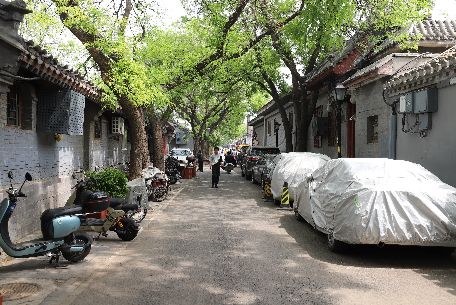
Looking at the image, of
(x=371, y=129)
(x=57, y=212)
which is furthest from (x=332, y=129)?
(x=57, y=212)

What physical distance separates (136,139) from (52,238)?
8.22 m

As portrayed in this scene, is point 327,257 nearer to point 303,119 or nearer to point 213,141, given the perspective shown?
point 303,119

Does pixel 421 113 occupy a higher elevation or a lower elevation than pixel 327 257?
higher

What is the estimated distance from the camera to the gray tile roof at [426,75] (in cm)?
1105

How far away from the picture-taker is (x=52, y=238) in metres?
7.10

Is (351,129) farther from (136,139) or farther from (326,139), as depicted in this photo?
(136,139)

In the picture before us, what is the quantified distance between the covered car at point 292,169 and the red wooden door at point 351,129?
498 cm

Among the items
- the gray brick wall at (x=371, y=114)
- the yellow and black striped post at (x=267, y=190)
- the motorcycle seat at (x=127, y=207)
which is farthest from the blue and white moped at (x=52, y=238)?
the gray brick wall at (x=371, y=114)

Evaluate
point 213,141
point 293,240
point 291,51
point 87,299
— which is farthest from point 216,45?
point 213,141

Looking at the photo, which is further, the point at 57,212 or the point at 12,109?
the point at 12,109

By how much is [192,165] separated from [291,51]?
9.87 metres

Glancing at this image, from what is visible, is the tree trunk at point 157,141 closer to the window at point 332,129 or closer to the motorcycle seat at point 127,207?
the window at point 332,129

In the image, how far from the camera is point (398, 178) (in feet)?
26.4

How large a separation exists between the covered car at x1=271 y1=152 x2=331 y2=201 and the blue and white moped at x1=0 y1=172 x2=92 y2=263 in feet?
24.6
